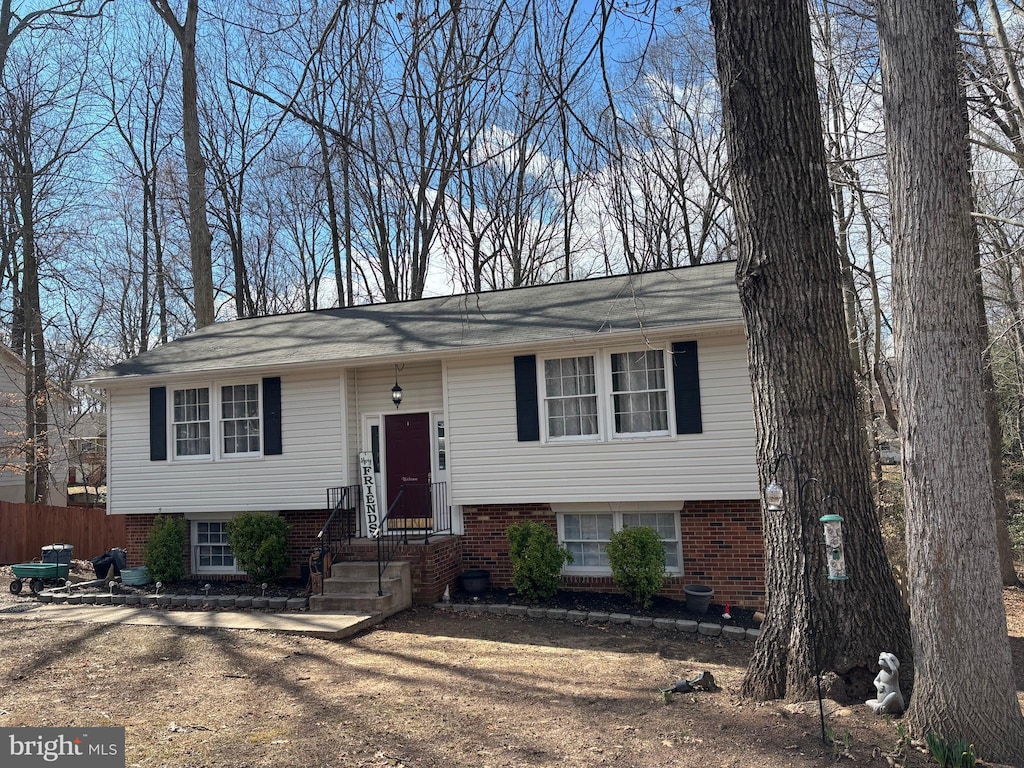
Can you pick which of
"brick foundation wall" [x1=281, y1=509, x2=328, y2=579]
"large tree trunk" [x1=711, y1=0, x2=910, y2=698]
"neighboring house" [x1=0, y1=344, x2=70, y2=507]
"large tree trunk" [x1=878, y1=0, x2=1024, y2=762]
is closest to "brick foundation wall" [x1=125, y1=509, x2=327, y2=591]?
"brick foundation wall" [x1=281, y1=509, x2=328, y2=579]

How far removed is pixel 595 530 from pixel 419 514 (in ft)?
9.39

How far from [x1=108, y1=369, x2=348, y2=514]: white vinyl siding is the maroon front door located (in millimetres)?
797

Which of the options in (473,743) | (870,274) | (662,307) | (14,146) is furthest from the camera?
(14,146)

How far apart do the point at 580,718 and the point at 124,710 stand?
376cm

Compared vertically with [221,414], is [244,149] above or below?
above

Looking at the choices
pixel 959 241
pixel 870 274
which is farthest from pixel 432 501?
pixel 870 274

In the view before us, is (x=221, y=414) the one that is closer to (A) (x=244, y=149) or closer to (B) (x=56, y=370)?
(A) (x=244, y=149)

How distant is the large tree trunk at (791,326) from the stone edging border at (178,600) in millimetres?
7066

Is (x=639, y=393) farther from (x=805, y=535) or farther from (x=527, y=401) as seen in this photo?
(x=805, y=535)

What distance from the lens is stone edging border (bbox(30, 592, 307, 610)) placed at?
10469 millimetres

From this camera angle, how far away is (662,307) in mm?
10648

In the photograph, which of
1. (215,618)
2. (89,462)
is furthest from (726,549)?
(89,462)

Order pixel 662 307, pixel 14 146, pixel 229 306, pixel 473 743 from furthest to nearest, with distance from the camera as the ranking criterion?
pixel 229 306
pixel 14 146
pixel 662 307
pixel 473 743

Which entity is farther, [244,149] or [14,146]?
[244,149]
